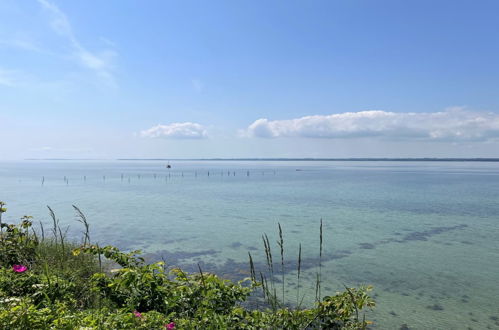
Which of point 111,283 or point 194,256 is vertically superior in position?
point 111,283

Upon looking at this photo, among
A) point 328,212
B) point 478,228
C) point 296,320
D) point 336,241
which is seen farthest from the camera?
point 328,212

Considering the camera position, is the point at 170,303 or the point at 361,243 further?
the point at 361,243

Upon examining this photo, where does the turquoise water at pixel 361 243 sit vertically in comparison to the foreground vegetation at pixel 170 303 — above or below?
below

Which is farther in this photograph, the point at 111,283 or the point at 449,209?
the point at 449,209

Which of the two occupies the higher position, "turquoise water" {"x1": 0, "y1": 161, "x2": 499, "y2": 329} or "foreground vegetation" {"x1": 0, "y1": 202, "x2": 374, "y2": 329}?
"foreground vegetation" {"x1": 0, "y1": 202, "x2": 374, "y2": 329}

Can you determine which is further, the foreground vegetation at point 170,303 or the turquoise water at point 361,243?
the turquoise water at point 361,243

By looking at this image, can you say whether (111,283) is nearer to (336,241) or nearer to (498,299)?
(498,299)

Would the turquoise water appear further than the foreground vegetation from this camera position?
Yes

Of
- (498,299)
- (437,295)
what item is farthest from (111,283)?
(498,299)

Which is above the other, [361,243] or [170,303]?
[170,303]

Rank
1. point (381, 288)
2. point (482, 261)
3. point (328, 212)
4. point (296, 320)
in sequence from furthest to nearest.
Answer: point (328, 212) → point (482, 261) → point (381, 288) → point (296, 320)

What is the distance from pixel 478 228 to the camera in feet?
92.4

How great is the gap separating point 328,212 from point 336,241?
14.0m

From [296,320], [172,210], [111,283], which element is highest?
[111,283]
